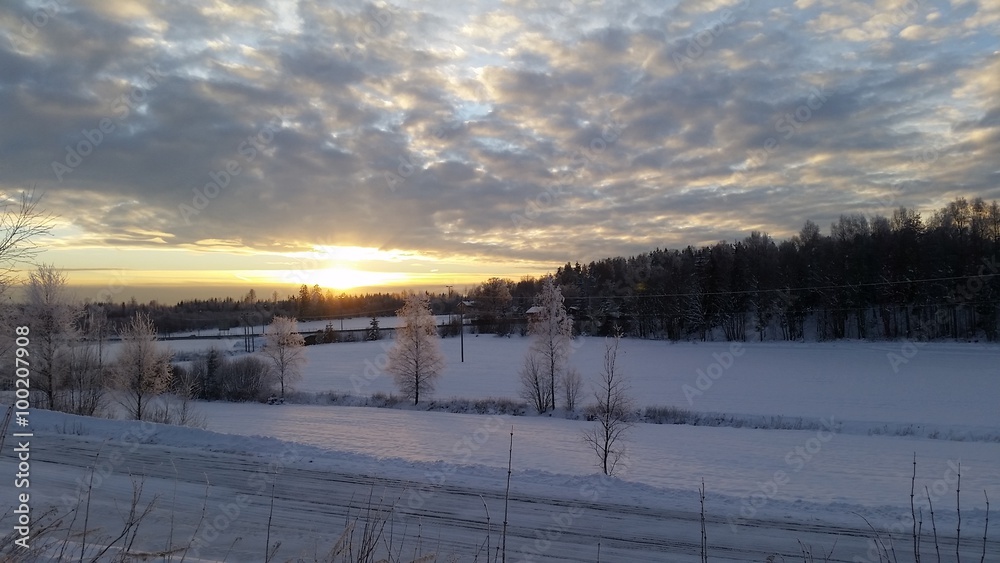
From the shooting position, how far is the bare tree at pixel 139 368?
3625cm

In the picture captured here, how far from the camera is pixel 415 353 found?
43.6 meters

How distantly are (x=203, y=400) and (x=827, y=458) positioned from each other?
48.1m

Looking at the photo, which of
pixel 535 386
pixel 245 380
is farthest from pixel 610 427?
pixel 245 380

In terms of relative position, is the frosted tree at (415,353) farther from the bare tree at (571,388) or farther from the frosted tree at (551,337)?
the bare tree at (571,388)

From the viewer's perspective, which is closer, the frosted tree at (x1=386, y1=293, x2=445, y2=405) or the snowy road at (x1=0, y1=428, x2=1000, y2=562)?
the snowy road at (x1=0, y1=428, x2=1000, y2=562)

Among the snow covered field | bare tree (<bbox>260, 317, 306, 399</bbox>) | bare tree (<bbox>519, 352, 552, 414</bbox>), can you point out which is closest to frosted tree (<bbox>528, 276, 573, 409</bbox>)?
bare tree (<bbox>519, 352, 552, 414</bbox>)

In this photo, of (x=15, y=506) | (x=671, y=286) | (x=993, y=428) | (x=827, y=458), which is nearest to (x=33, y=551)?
(x=15, y=506)

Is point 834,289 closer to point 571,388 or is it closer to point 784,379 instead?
point 784,379

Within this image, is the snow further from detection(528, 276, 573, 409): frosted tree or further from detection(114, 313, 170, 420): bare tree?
detection(114, 313, 170, 420): bare tree

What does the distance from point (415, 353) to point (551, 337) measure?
36.4 ft

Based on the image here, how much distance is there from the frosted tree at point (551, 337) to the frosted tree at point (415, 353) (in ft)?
27.4

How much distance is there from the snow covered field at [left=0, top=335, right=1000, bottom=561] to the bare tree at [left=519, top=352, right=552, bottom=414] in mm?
2568

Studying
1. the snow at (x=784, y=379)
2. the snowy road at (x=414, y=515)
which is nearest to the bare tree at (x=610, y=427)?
the snowy road at (x=414, y=515)

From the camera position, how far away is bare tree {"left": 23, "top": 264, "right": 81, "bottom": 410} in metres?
30.9
